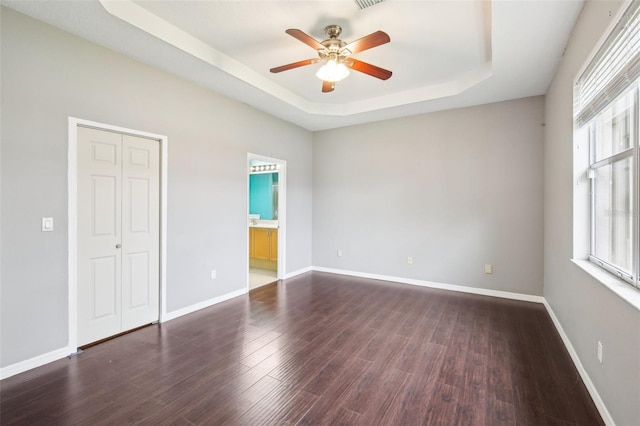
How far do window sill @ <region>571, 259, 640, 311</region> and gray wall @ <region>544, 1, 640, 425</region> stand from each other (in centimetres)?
5

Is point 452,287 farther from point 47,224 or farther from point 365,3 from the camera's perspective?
point 47,224

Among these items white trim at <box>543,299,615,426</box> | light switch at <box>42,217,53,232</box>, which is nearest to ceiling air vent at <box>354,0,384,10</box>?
light switch at <box>42,217,53,232</box>

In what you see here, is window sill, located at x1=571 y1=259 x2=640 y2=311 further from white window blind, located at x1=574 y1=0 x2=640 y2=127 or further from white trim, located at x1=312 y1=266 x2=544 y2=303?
white trim, located at x1=312 y1=266 x2=544 y2=303

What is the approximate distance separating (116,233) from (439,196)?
4395 millimetres

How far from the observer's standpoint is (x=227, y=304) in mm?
3920

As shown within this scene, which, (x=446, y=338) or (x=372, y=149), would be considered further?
(x=372, y=149)

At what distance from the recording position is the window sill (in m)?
1.49

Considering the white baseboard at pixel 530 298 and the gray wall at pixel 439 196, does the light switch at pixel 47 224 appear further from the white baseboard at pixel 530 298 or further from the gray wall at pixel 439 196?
the white baseboard at pixel 530 298

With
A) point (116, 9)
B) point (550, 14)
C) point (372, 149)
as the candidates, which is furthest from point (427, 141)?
point (116, 9)

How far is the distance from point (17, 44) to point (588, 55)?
4.41 metres

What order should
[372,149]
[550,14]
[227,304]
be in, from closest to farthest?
[550,14]
[227,304]
[372,149]

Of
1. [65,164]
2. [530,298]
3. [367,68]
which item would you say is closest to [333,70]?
[367,68]

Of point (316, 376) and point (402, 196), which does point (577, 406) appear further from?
point (402, 196)

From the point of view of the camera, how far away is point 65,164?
2.54 meters
